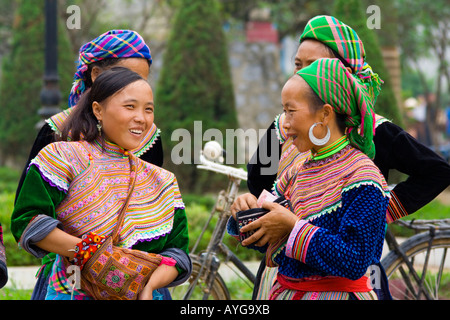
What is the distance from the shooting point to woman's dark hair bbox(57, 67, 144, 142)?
9.16 ft

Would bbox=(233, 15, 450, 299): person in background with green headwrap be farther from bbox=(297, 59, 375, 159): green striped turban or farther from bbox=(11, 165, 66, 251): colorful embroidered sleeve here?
bbox=(11, 165, 66, 251): colorful embroidered sleeve

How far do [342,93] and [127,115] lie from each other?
82cm

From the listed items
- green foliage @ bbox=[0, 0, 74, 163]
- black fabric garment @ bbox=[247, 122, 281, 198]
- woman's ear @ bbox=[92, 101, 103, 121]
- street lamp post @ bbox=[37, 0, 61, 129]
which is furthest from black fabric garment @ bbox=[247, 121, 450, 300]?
green foliage @ bbox=[0, 0, 74, 163]

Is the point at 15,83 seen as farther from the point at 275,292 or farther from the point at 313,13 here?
the point at 275,292

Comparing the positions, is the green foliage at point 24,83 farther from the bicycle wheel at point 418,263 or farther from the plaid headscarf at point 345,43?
the plaid headscarf at point 345,43

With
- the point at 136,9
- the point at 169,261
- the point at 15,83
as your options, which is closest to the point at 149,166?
the point at 169,261

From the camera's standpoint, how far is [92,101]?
2885 mm

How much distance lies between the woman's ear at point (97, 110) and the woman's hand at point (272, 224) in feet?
2.43

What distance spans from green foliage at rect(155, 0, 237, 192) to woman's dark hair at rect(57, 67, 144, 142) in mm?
7820

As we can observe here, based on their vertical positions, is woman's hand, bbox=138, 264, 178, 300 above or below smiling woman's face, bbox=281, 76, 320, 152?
below

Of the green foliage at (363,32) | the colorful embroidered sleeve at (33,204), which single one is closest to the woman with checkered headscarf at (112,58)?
the colorful embroidered sleeve at (33,204)

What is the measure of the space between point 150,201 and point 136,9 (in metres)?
13.6

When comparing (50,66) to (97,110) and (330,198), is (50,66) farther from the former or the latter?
(330,198)
